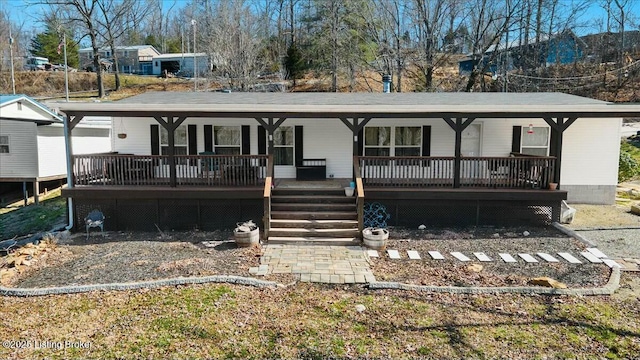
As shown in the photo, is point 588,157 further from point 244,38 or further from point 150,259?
point 244,38

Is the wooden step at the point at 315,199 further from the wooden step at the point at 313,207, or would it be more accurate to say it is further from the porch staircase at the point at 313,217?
the wooden step at the point at 313,207

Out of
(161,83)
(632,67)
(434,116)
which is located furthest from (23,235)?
(632,67)

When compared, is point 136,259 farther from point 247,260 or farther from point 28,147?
point 28,147

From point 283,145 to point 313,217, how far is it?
347 centimetres

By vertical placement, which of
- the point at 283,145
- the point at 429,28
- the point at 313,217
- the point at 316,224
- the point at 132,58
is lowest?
the point at 316,224

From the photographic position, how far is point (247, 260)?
26.5 feet

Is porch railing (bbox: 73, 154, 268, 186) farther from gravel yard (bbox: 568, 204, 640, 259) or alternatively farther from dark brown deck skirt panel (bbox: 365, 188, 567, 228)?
gravel yard (bbox: 568, 204, 640, 259)

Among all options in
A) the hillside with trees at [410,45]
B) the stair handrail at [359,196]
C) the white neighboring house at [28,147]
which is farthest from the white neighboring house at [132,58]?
the stair handrail at [359,196]

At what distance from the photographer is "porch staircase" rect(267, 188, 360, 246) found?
933cm

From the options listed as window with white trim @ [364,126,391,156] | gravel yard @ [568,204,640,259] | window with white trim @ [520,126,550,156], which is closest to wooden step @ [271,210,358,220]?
window with white trim @ [364,126,391,156]

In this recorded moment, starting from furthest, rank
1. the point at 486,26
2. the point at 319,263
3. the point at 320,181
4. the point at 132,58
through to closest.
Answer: the point at 132,58 < the point at 486,26 < the point at 320,181 < the point at 319,263

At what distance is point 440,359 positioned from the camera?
4703mm

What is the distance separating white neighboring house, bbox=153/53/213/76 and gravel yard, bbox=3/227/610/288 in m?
37.3

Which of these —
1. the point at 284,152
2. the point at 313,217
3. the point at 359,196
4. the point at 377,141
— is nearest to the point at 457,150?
the point at 377,141
